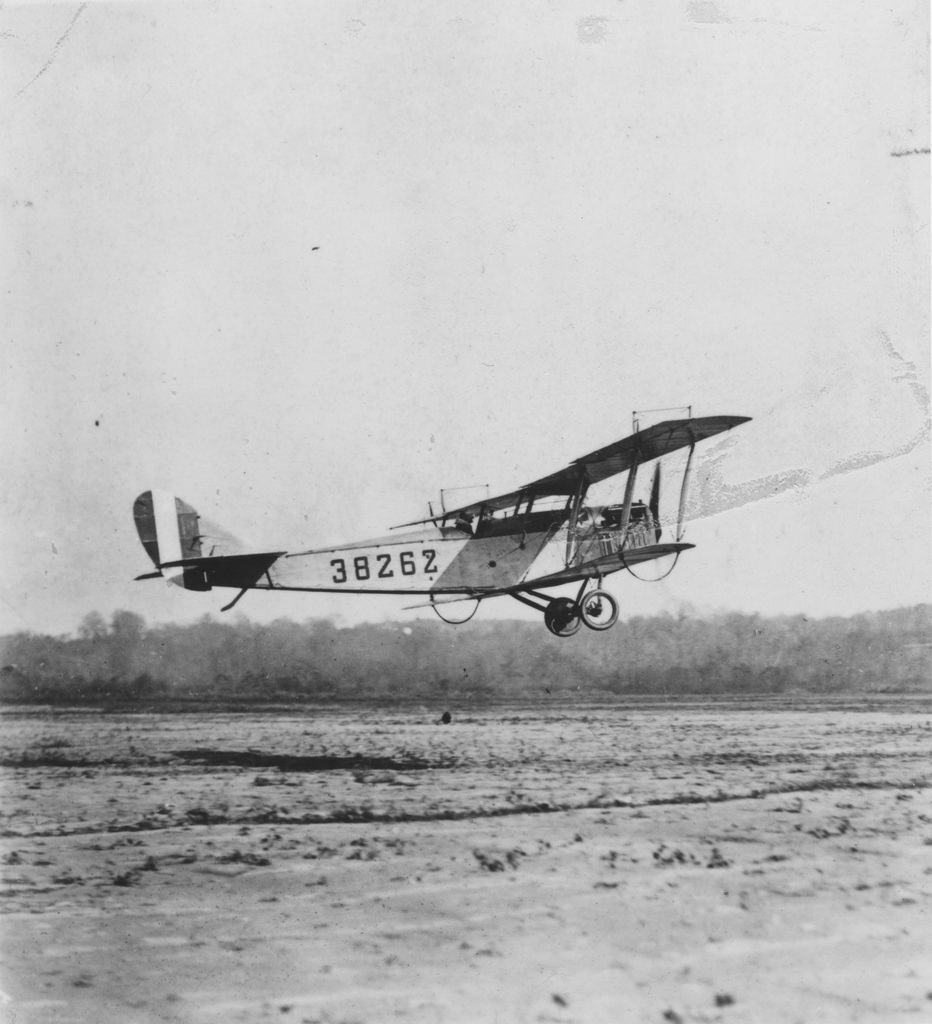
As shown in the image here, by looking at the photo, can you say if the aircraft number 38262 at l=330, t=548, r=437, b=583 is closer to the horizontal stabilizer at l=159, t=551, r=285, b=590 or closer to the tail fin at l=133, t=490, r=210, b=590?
the horizontal stabilizer at l=159, t=551, r=285, b=590

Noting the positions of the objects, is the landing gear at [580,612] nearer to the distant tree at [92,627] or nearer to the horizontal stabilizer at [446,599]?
the horizontal stabilizer at [446,599]

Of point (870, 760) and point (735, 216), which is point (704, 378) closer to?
point (735, 216)

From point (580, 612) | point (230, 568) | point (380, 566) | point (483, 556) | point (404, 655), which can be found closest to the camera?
point (230, 568)

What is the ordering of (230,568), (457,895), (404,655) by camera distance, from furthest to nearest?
(404,655) → (230,568) → (457,895)

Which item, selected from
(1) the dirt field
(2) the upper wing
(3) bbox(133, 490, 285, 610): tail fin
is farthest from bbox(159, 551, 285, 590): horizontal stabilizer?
(1) the dirt field

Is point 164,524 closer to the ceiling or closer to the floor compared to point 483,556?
closer to the ceiling

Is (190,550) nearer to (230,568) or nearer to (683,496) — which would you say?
(230,568)

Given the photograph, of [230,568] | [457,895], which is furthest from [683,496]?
[230,568]
